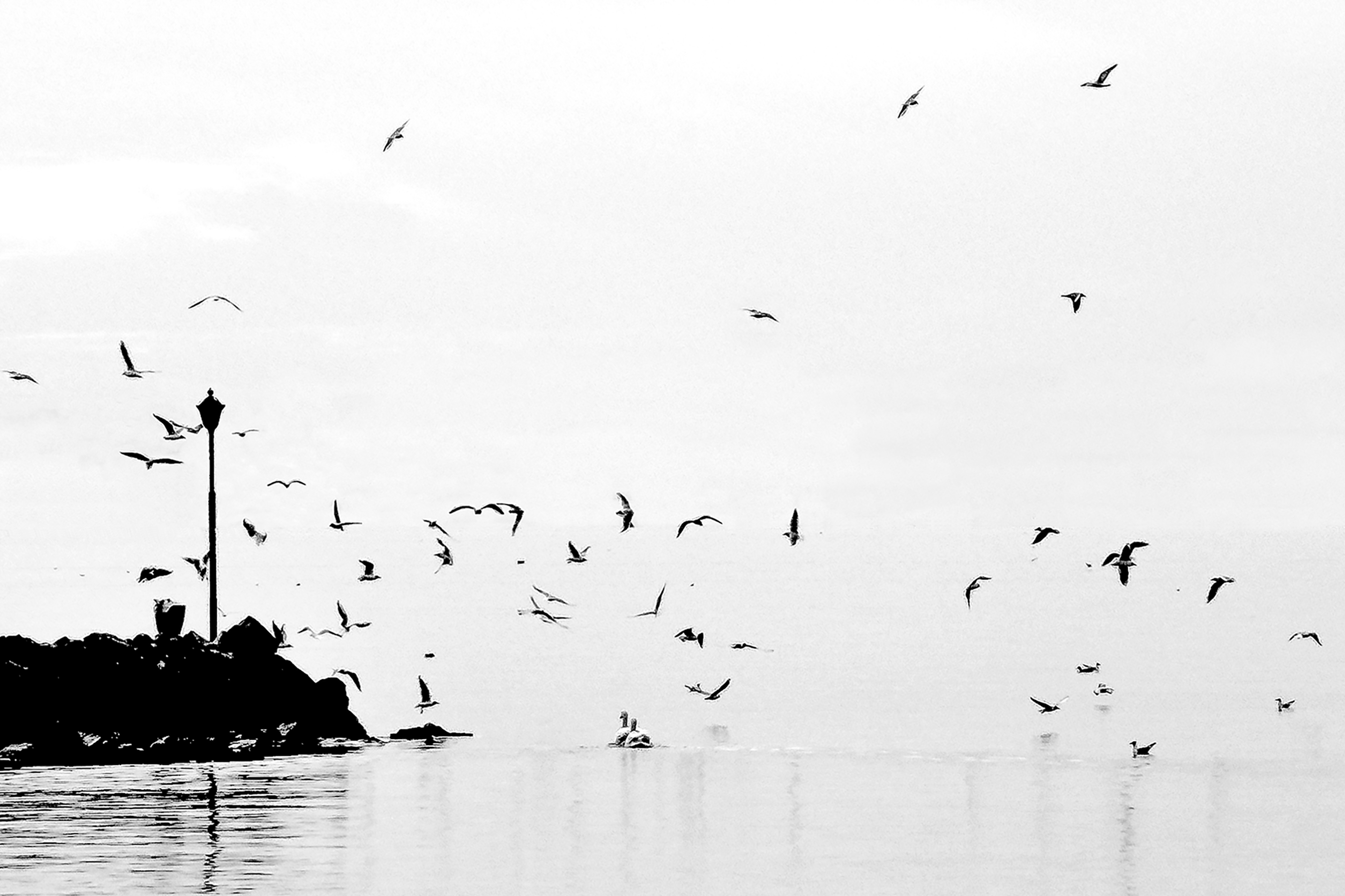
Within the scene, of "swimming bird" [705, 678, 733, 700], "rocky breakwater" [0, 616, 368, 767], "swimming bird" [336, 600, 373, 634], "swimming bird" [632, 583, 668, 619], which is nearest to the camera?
"rocky breakwater" [0, 616, 368, 767]

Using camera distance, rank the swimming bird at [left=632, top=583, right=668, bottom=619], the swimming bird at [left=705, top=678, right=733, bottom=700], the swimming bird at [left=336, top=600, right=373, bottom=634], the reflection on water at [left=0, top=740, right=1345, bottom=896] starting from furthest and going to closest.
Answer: the swimming bird at [left=705, top=678, right=733, bottom=700] < the swimming bird at [left=336, top=600, right=373, bottom=634] < the swimming bird at [left=632, top=583, right=668, bottom=619] < the reflection on water at [left=0, top=740, right=1345, bottom=896]

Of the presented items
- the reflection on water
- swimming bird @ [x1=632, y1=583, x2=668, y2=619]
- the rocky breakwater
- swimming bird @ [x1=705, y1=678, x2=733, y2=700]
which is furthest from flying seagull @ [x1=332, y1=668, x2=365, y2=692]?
swimming bird @ [x1=705, y1=678, x2=733, y2=700]

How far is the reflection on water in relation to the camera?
1973 cm

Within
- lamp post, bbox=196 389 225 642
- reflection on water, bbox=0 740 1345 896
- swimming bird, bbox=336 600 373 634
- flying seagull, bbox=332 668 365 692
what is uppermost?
lamp post, bbox=196 389 225 642

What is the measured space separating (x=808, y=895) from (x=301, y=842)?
20.7 ft

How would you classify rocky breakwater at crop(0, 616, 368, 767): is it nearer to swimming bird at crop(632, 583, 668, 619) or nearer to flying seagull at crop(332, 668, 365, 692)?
flying seagull at crop(332, 668, 365, 692)

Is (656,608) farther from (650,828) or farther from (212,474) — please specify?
(212,474)

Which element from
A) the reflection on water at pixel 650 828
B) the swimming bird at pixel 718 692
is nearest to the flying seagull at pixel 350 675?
the reflection on water at pixel 650 828

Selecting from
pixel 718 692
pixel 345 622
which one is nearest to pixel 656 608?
pixel 345 622

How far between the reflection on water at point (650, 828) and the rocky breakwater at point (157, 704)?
139 cm

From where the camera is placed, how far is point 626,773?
30.1 metres

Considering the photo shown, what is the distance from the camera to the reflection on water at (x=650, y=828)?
19734 millimetres

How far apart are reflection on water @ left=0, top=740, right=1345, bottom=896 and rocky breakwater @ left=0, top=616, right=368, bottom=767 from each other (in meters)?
1.39

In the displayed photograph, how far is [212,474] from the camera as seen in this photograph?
117ft
